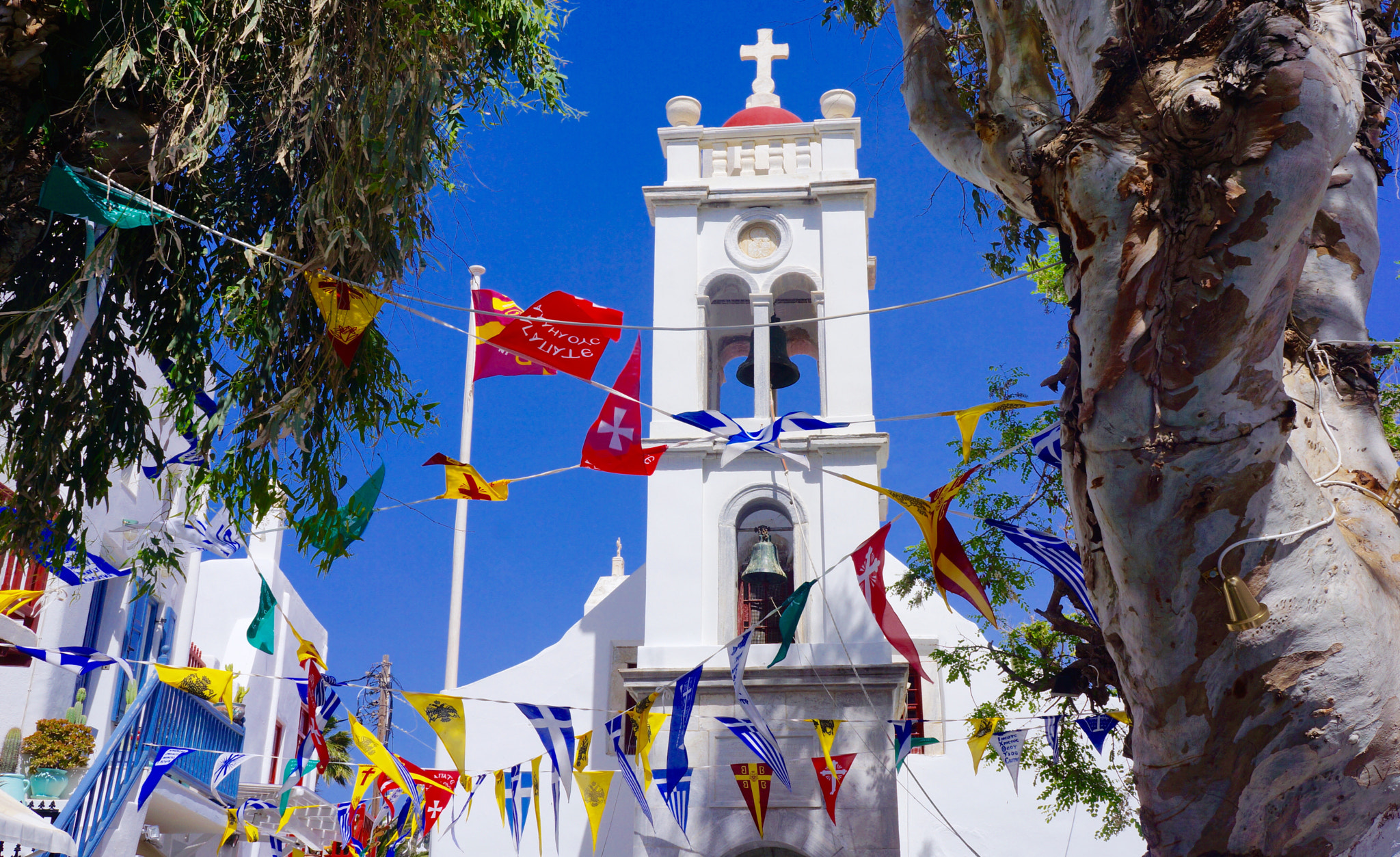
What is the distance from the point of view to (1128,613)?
8.02ft

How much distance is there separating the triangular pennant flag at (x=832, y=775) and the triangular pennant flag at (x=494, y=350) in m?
6.57

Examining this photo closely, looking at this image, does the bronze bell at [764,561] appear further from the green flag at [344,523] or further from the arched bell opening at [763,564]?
the green flag at [344,523]

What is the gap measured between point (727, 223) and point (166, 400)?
990 cm

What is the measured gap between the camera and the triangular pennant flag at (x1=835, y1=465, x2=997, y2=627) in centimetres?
596

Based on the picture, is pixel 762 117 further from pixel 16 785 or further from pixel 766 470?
pixel 16 785

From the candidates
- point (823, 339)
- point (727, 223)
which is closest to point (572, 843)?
point (823, 339)

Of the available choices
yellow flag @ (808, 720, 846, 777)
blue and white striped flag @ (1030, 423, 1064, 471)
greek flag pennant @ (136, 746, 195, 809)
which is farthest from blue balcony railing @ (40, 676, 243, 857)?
blue and white striped flag @ (1030, 423, 1064, 471)

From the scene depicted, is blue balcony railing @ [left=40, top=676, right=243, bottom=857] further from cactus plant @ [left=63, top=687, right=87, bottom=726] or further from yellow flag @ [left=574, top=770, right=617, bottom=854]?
yellow flag @ [left=574, top=770, right=617, bottom=854]

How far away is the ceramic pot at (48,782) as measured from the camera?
860 centimetres

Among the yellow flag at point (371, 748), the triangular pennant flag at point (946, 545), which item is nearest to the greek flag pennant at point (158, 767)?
the yellow flag at point (371, 748)

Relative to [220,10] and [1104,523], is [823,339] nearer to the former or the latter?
[220,10]

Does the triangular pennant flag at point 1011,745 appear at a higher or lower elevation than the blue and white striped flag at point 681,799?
higher

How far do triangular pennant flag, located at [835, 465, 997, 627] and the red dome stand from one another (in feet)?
33.8

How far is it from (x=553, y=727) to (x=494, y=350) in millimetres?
4582
